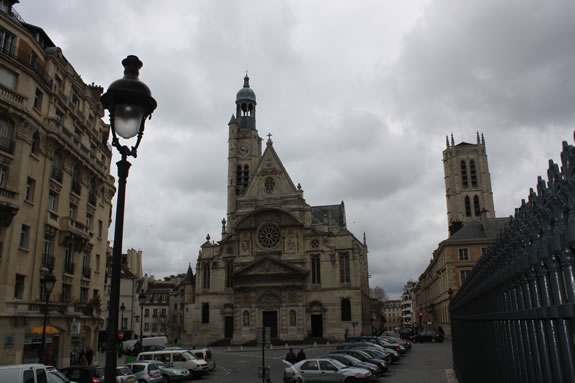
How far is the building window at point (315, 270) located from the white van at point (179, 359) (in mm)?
30837

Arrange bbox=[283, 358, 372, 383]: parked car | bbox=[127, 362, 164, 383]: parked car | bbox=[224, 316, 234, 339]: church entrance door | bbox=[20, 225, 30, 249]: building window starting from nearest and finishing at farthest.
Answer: bbox=[283, 358, 372, 383]: parked car → bbox=[127, 362, 164, 383]: parked car → bbox=[20, 225, 30, 249]: building window → bbox=[224, 316, 234, 339]: church entrance door

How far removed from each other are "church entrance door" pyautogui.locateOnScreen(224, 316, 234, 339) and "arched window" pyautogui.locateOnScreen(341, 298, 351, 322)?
13.2 metres

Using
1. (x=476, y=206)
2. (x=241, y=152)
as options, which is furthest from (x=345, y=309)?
(x=476, y=206)

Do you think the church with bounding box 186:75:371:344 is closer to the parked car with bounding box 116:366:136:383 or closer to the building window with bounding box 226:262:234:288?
the building window with bounding box 226:262:234:288

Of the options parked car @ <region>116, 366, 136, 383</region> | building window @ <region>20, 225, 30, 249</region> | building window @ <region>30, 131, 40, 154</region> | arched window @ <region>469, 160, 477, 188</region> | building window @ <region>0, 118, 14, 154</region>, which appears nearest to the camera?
parked car @ <region>116, 366, 136, 383</region>

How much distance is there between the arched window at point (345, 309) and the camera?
53750mm

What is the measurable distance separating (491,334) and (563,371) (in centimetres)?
322

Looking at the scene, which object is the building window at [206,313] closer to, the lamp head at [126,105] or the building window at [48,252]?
the building window at [48,252]

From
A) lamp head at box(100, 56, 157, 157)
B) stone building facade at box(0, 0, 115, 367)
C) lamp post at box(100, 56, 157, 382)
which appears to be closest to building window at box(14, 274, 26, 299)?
stone building facade at box(0, 0, 115, 367)

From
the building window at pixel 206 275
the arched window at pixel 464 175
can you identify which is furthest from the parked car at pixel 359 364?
the arched window at pixel 464 175

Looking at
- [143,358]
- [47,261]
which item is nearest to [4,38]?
[47,261]

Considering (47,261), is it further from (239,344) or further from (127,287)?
(127,287)

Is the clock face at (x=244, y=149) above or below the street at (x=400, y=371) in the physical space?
above

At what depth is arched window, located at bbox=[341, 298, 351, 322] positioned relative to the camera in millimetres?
53750
